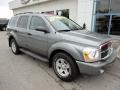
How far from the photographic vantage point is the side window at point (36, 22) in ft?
13.9

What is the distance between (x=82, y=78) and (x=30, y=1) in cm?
2028

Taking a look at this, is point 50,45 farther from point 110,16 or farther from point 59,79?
point 110,16

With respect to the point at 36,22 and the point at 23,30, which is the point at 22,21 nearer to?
the point at 23,30

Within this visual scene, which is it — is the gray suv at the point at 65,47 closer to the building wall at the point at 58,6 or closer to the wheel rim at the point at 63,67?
the wheel rim at the point at 63,67

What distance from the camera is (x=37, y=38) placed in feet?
13.9

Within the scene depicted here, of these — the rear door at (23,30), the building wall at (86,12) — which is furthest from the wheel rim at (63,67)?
the building wall at (86,12)

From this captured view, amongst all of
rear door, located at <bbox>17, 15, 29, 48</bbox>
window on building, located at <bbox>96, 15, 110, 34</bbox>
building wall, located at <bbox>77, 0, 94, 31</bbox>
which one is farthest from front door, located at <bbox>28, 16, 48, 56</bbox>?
window on building, located at <bbox>96, 15, 110, 34</bbox>

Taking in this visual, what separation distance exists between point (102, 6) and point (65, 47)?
931cm

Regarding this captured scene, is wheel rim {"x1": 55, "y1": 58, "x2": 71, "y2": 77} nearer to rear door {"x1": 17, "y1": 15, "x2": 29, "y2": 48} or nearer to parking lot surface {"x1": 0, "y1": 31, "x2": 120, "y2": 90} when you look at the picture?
parking lot surface {"x1": 0, "y1": 31, "x2": 120, "y2": 90}

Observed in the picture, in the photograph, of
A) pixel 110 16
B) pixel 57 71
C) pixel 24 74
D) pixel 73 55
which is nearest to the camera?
pixel 73 55

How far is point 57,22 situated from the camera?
4.20 metres

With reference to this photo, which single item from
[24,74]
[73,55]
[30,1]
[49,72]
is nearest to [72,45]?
[73,55]

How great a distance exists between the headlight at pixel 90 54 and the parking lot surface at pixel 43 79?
0.84m

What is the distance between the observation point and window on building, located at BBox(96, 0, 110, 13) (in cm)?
1088
